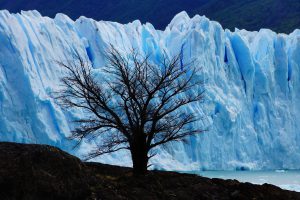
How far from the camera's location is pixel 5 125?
21.0 m

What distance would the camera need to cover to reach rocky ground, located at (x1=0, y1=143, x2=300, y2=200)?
698cm

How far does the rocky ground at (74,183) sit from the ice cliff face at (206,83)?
1252 cm

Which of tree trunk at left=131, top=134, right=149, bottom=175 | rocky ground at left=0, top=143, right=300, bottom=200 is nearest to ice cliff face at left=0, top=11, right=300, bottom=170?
tree trunk at left=131, top=134, right=149, bottom=175

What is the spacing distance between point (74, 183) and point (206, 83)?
20.2 meters

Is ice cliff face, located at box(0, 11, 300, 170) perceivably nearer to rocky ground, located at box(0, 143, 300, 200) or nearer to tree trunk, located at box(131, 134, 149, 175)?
tree trunk, located at box(131, 134, 149, 175)

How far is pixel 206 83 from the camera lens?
88.8ft

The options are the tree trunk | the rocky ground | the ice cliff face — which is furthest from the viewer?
the ice cliff face

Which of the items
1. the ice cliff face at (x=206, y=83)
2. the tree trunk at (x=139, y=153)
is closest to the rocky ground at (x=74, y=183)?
the tree trunk at (x=139, y=153)

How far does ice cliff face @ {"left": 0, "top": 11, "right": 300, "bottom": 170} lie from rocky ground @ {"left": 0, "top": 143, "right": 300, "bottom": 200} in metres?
12.5

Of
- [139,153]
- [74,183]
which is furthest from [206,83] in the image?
[74,183]

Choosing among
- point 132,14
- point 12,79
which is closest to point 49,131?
point 12,79

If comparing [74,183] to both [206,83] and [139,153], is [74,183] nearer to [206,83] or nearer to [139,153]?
[139,153]

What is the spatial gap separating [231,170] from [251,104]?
3994 millimetres

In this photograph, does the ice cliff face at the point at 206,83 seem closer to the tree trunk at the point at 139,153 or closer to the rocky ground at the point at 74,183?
the tree trunk at the point at 139,153
